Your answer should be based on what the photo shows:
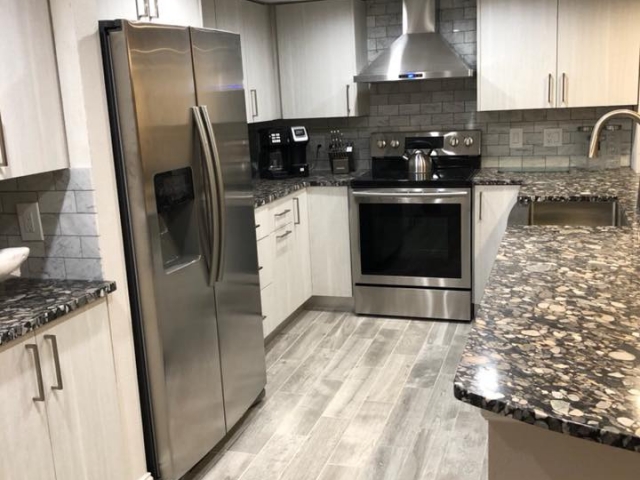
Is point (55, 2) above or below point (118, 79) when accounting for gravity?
above

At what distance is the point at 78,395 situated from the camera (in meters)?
2.09

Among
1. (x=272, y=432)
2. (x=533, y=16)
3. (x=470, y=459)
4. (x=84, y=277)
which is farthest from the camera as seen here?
(x=533, y=16)

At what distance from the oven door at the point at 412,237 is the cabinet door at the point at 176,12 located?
163 cm

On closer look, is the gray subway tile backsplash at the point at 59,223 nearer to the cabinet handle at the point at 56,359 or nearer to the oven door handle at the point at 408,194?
the cabinet handle at the point at 56,359

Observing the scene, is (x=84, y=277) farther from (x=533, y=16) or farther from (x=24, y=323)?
(x=533, y=16)

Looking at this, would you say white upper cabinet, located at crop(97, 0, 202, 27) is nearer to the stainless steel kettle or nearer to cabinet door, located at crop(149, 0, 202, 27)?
cabinet door, located at crop(149, 0, 202, 27)

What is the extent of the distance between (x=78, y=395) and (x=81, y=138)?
828mm

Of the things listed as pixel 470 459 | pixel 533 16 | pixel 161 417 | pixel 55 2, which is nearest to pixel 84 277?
pixel 161 417

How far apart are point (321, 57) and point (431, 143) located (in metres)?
0.96

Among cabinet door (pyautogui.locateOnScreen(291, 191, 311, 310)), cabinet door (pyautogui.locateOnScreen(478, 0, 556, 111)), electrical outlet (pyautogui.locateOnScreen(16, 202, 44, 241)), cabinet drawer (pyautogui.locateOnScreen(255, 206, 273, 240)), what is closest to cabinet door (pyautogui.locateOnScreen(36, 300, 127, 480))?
electrical outlet (pyautogui.locateOnScreen(16, 202, 44, 241))

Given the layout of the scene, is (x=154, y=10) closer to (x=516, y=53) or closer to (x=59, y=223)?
(x=59, y=223)

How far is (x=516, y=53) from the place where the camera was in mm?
4016

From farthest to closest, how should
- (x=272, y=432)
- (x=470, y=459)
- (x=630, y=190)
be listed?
(x=630, y=190), (x=272, y=432), (x=470, y=459)

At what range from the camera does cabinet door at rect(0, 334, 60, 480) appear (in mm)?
1806
